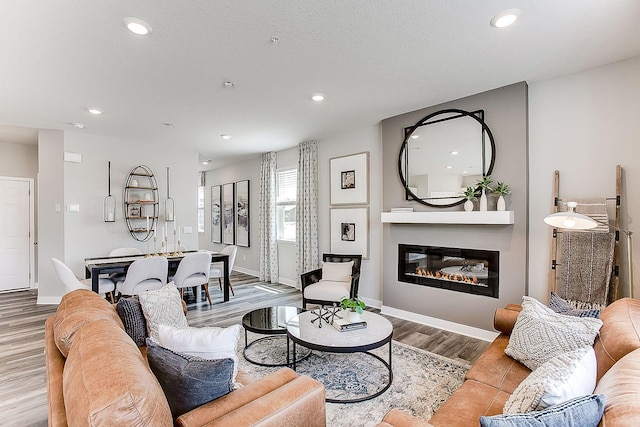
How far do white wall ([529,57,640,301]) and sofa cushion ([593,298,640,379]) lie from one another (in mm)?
1284

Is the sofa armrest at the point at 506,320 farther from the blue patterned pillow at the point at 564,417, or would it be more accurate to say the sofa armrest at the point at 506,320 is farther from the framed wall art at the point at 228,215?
the framed wall art at the point at 228,215

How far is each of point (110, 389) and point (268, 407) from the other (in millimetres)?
599

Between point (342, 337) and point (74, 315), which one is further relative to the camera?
point (342, 337)

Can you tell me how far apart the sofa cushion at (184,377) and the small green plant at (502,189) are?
3175 millimetres

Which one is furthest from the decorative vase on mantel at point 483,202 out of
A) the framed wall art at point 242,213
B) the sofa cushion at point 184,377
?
the framed wall art at point 242,213

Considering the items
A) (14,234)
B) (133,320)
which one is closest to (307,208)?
(133,320)

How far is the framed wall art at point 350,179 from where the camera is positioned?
190 inches

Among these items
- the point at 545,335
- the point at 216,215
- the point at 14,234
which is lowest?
the point at 545,335

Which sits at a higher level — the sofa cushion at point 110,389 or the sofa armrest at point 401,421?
the sofa cushion at point 110,389

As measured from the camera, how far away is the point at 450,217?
11.9 ft

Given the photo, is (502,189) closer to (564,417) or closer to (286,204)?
(564,417)

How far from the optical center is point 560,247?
3.04 m

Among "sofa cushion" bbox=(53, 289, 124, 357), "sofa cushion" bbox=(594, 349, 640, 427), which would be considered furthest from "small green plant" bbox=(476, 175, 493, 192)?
"sofa cushion" bbox=(53, 289, 124, 357)

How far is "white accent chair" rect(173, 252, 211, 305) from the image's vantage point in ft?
14.5
